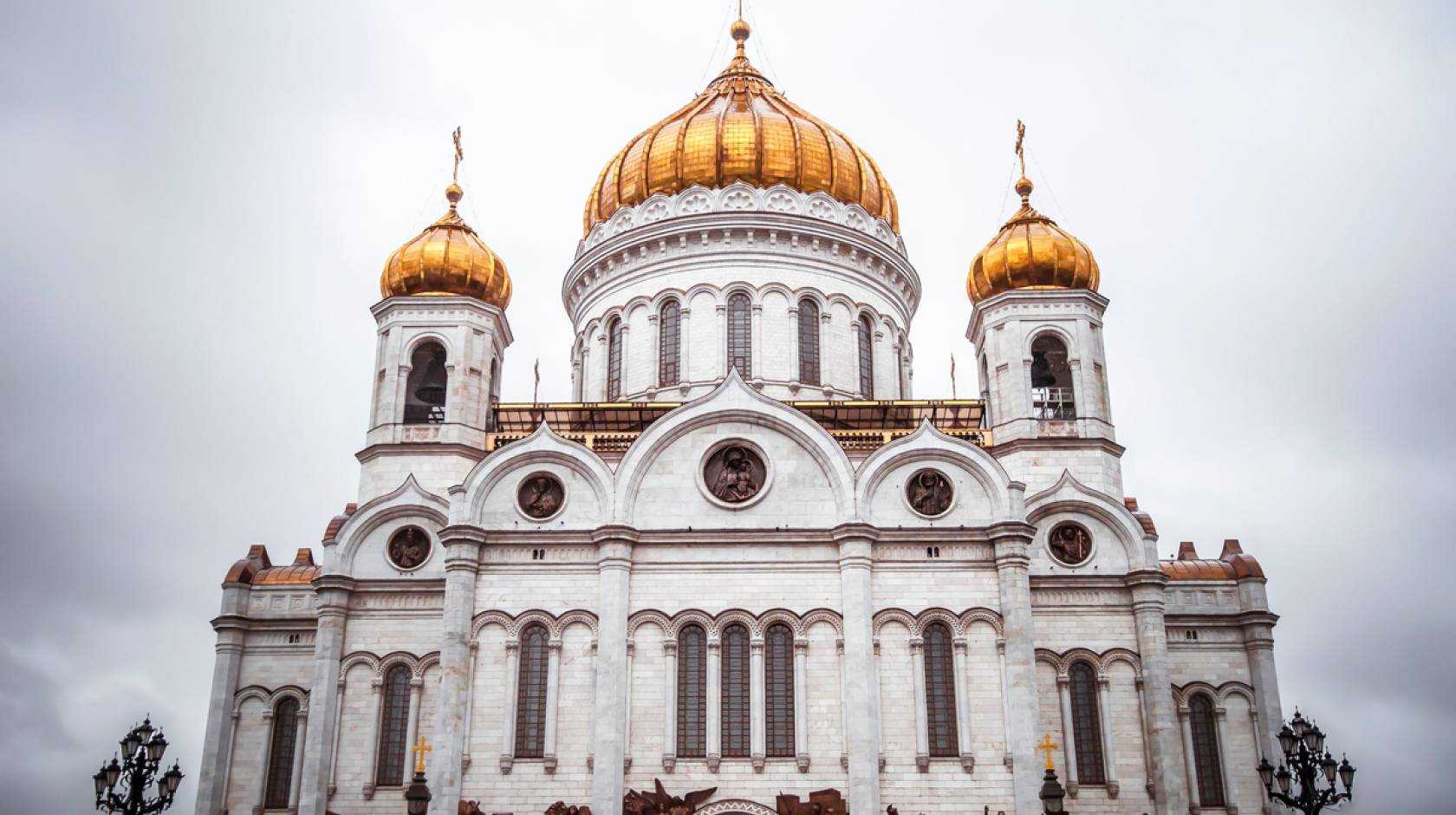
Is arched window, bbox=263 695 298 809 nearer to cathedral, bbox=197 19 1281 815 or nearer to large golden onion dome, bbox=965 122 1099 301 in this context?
cathedral, bbox=197 19 1281 815

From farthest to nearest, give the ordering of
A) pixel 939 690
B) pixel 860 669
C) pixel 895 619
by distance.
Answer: pixel 895 619, pixel 939 690, pixel 860 669

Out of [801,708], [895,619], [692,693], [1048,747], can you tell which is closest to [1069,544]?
[895,619]

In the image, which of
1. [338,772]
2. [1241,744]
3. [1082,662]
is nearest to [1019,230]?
[1082,662]

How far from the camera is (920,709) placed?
2373cm

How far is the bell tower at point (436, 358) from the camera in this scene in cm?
2770

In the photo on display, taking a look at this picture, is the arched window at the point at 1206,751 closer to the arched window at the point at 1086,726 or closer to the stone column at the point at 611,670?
the arched window at the point at 1086,726

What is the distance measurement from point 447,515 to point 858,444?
844cm

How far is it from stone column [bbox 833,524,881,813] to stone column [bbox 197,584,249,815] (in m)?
13.0

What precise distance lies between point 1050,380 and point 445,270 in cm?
1381

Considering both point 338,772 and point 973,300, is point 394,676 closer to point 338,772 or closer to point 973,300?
point 338,772

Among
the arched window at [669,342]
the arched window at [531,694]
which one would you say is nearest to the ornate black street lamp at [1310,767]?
the arched window at [531,694]

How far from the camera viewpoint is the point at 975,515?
25.1m

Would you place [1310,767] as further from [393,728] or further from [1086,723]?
[393,728]

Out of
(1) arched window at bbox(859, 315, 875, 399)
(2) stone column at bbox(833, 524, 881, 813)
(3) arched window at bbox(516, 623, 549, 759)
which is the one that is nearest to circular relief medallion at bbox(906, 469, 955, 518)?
(2) stone column at bbox(833, 524, 881, 813)
